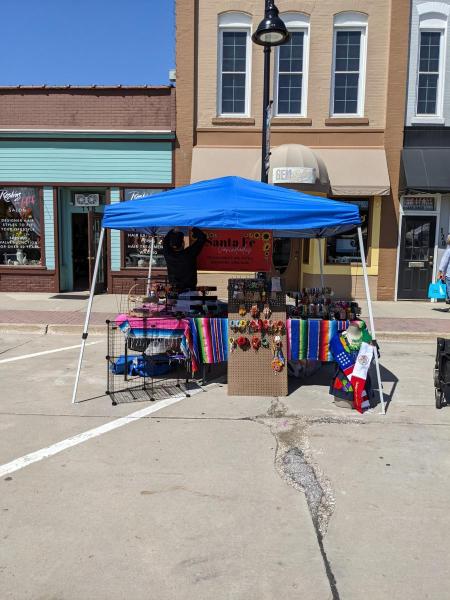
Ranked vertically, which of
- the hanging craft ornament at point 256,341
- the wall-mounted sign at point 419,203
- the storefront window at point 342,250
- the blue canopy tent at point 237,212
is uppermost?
the wall-mounted sign at point 419,203

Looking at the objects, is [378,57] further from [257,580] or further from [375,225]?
[257,580]

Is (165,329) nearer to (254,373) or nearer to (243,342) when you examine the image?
(243,342)

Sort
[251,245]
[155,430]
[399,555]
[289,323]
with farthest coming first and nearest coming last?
[251,245]
[289,323]
[155,430]
[399,555]

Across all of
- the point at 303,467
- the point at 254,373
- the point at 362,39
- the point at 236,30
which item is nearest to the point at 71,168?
the point at 236,30

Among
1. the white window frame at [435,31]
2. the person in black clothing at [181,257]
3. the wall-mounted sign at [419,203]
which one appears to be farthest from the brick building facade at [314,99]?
the person in black clothing at [181,257]

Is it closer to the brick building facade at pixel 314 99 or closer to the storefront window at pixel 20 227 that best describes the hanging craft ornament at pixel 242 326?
the brick building facade at pixel 314 99

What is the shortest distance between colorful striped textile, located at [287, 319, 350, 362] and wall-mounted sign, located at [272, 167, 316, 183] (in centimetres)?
656

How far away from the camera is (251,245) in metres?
7.52

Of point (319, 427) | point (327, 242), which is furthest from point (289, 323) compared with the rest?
point (327, 242)

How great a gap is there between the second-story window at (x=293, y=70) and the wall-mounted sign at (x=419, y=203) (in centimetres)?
358

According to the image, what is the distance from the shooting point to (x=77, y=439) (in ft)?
15.3

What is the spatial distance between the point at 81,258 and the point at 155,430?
1071cm

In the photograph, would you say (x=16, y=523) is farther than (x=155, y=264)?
No

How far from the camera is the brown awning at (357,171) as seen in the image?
41.5ft
